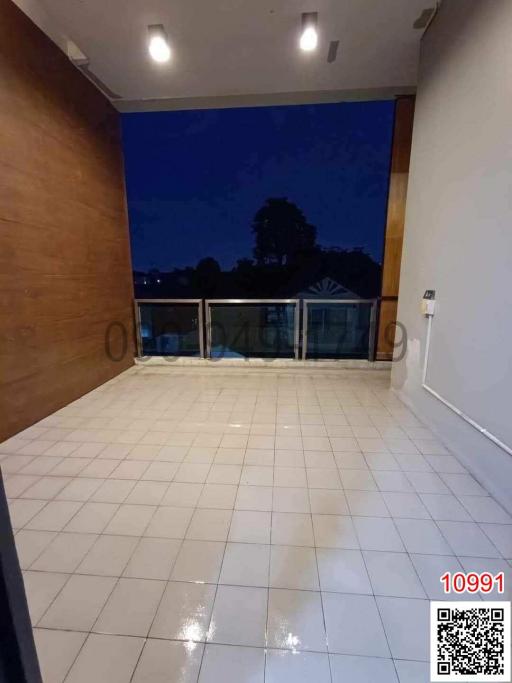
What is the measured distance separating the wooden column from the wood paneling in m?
3.70

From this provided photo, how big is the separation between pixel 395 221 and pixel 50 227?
13.3 feet

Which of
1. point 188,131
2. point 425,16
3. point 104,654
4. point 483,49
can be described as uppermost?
point 188,131

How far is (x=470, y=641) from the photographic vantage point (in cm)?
115

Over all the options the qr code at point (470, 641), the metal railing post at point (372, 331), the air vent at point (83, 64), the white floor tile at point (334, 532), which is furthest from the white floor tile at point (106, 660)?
the air vent at point (83, 64)

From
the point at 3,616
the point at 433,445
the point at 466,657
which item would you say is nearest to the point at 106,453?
the point at 3,616

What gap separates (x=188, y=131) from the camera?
10312mm

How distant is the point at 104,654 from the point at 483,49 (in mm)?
3735

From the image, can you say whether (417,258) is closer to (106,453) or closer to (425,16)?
(425,16)

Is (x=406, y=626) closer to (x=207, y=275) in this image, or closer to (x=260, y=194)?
(x=207, y=275)

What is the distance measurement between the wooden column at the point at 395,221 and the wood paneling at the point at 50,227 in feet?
12.1

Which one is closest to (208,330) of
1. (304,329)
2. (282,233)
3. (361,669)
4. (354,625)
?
(304,329)

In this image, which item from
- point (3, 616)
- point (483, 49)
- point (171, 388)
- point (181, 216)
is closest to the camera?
point (3, 616)

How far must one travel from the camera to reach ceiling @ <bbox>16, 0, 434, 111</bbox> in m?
Answer: 2.69

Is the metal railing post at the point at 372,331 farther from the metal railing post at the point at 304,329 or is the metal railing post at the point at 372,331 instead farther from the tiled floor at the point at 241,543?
the tiled floor at the point at 241,543
